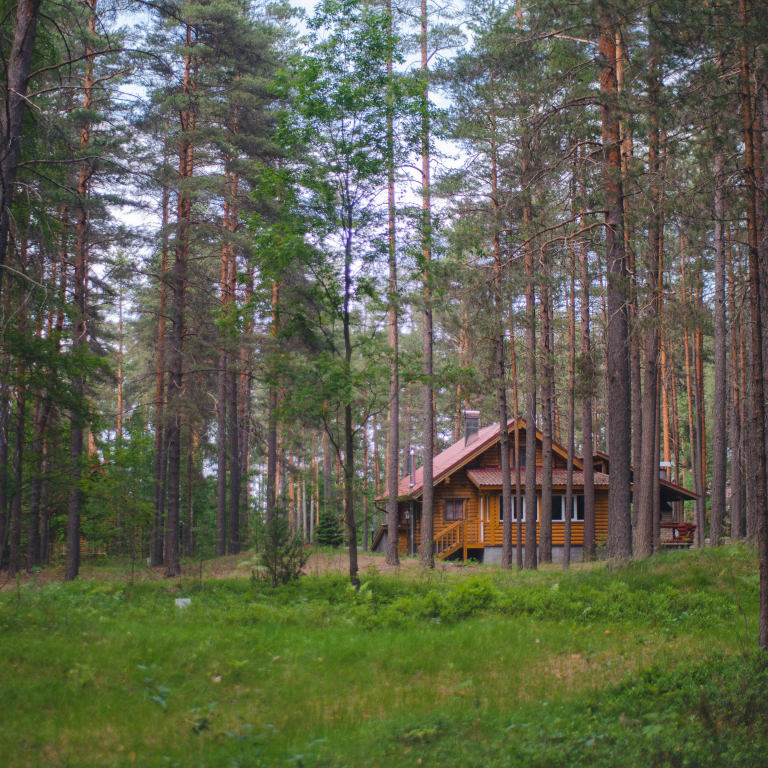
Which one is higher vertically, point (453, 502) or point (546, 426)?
point (546, 426)

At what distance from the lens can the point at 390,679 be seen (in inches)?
257

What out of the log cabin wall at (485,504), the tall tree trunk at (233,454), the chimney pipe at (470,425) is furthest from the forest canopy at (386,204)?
the chimney pipe at (470,425)

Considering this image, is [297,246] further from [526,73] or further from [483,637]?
[483,637]

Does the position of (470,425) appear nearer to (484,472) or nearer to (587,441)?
(484,472)

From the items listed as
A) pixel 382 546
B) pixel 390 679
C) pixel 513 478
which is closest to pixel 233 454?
pixel 513 478

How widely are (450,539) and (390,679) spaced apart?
2056 centimetres

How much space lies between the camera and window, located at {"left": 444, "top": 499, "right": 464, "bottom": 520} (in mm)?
27406

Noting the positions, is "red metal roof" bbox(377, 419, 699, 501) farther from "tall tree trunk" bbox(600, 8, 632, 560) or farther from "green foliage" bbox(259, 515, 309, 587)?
"green foliage" bbox(259, 515, 309, 587)

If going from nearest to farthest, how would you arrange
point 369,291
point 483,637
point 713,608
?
point 483,637 < point 713,608 < point 369,291

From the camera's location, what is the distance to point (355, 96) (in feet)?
34.2

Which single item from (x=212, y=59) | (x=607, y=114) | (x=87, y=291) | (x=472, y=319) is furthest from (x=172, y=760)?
(x=212, y=59)

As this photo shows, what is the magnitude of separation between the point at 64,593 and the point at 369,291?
707 centimetres

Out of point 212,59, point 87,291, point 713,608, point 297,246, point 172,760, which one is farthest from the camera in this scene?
point 212,59

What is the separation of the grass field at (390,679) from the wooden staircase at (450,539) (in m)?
15.2
